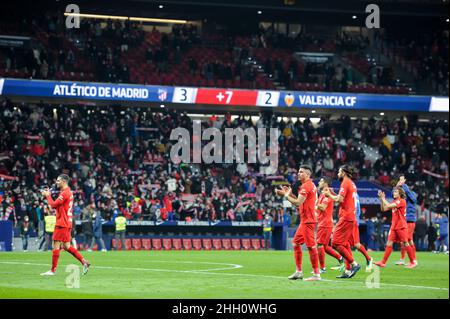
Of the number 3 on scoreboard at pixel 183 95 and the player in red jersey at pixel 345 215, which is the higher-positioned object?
the number 3 on scoreboard at pixel 183 95

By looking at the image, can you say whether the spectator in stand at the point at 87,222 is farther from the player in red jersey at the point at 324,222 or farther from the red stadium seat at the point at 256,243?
the player in red jersey at the point at 324,222

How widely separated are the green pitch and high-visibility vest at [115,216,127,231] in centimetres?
1117

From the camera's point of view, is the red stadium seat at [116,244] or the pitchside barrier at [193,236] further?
the pitchside barrier at [193,236]

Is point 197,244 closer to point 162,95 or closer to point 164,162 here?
point 164,162

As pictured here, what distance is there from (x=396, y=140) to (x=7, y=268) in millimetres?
34054

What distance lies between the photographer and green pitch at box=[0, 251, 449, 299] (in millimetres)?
16953

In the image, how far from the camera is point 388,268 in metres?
26.1

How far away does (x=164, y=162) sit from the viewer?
48188mm

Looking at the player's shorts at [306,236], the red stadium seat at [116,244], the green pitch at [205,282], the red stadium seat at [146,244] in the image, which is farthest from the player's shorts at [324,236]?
the red stadium seat at [146,244]

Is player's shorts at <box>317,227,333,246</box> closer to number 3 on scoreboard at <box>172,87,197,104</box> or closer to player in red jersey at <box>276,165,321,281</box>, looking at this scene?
player in red jersey at <box>276,165,321,281</box>

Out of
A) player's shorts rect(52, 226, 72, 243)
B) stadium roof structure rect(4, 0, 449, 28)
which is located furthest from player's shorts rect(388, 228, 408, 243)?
stadium roof structure rect(4, 0, 449, 28)

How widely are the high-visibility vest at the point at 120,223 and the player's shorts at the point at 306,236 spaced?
20.0 m

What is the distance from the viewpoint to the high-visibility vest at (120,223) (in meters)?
39.1

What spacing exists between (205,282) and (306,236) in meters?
2.32
